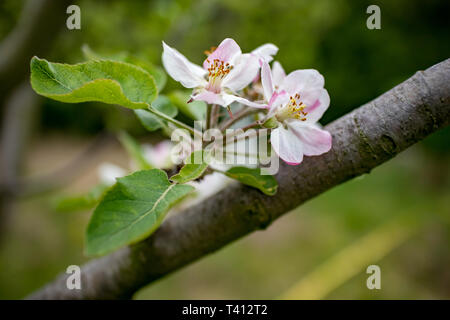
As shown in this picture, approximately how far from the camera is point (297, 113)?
0.36 metres

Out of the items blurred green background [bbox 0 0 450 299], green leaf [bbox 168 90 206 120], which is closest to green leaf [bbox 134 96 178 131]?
green leaf [bbox 168 90 206 120]

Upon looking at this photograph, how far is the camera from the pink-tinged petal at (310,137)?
0.35 m

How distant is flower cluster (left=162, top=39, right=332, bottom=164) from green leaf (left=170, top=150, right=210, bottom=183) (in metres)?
0.05

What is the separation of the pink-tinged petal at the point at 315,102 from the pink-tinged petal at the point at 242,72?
0.06 meters

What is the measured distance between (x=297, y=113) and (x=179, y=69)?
124 mm

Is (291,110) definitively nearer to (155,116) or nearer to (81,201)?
(155,116)

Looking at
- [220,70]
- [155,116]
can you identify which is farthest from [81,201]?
[220,70]

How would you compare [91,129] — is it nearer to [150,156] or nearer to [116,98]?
[150,156]

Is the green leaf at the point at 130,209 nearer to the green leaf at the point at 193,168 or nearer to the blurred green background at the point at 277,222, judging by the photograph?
the green leaf at the point at 193,168

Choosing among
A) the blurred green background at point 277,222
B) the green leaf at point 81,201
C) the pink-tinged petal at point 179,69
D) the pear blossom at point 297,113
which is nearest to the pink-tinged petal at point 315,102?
the pear blossom at point 297,113

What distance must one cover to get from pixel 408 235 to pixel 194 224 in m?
2.38

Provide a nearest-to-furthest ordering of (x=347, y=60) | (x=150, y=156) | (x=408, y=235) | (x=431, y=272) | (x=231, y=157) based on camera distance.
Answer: (x=231, y=157) → (x=150, y=156) → (x=431, y=272) → (x=408, y=235) → (x=347, y=60)

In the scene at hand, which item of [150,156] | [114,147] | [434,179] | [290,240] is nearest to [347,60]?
[434,179]
